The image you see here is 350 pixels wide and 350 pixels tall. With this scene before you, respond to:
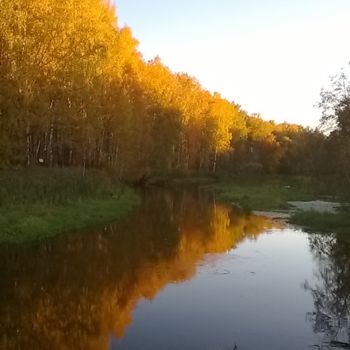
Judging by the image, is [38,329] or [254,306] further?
[254,306]

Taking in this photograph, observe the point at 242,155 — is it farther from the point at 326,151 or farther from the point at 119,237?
the point at 119,237

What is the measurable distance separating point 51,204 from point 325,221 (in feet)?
55.1

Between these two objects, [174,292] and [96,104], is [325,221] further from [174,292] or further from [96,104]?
[96,104]

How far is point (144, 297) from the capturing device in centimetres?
1532

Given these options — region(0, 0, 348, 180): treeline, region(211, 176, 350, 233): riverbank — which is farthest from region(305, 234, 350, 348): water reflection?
region(0, 0, 348, 180): treeline

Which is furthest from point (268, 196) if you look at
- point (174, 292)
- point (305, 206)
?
point (174, 292)

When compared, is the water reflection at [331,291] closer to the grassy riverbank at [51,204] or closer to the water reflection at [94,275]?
the water reflection at [94,275]

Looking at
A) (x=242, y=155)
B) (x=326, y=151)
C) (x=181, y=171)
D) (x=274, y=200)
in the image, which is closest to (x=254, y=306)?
(x=326, y=151)

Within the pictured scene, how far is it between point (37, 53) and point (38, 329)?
2055 cm

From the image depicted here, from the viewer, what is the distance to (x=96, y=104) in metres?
39.1

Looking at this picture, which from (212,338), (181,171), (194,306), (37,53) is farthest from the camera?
(181,171)

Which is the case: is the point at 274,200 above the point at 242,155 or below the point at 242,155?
below

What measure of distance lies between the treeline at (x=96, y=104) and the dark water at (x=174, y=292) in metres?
9.50

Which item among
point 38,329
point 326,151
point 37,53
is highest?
point 37,53
